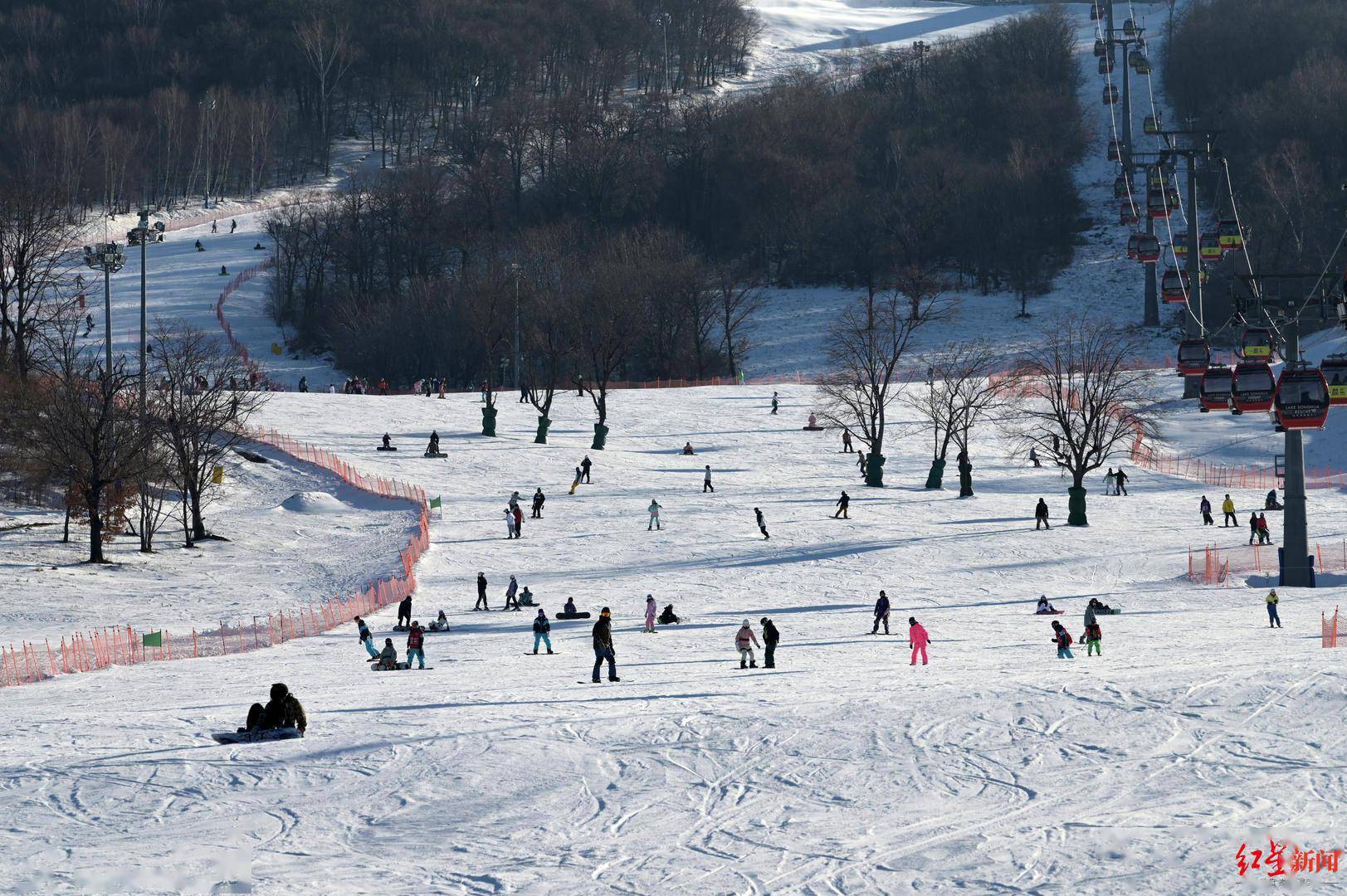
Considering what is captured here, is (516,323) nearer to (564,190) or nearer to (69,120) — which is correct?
(564,190)

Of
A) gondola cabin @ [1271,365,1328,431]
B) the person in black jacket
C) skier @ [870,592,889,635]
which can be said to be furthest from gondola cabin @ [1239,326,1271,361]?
the person in black jacket

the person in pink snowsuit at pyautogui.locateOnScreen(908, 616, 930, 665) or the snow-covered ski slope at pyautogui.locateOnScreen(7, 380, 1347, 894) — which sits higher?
the person in pink snowsuit at pyautogui.locateOnScreen(908, 616, 930, 665)

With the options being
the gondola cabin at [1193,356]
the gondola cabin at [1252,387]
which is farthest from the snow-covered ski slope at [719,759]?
the gondola cabin at [1193,356]

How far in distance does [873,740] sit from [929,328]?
75540mm

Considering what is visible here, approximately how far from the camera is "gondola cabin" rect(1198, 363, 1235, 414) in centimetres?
3497

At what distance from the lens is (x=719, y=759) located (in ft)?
61.2

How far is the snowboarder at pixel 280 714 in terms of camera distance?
19453 mm

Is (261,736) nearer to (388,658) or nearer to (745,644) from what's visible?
(388,658)

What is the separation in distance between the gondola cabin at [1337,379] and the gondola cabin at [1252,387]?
3.49 feet

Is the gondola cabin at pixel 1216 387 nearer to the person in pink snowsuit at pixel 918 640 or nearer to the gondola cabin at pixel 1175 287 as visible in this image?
the person in pink snowsuit at pixel 918 640

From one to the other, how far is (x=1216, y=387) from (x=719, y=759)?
20398mm

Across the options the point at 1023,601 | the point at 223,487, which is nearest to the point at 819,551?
the point at 1023,601

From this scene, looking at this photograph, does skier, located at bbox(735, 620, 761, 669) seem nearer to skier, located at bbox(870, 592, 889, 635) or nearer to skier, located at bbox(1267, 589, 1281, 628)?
skier, located at bbox(870, 592, 889, 635)

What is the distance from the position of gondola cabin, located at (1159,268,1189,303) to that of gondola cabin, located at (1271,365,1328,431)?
676 inches
